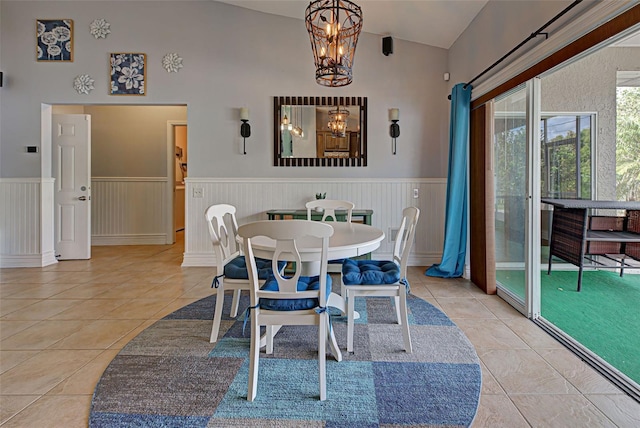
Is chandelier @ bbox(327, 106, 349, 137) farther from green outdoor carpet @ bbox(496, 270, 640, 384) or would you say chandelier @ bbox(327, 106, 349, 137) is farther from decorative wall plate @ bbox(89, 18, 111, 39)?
decorative wall plate @ bbox(89, 18, 111, 39)

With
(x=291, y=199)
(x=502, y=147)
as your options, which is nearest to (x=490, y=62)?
(x=502, y=147)

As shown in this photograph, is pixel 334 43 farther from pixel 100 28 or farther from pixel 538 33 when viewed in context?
pixel 100 28

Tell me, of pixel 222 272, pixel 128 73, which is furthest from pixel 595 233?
pixel 128 73

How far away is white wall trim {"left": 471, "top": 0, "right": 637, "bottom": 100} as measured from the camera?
1.70 metres

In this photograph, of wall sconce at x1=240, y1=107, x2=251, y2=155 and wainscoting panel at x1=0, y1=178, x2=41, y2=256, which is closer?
wall sconce at x1=240, y1=107, x2=251, y2=155

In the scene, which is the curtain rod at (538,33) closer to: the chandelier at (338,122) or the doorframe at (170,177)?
the chandelier at (338,122)

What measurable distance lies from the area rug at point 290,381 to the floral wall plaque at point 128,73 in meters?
3.28

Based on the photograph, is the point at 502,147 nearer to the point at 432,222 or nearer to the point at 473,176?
the point at 473,176

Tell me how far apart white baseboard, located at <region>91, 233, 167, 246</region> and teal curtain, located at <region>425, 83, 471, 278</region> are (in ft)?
15.5

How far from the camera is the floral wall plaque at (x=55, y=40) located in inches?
168

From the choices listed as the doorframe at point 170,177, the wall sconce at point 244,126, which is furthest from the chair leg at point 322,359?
the doorframe at point 170,177

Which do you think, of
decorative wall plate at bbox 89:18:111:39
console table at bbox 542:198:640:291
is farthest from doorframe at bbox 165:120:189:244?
console table at bbox 542:198:640:291

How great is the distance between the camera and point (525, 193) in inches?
107

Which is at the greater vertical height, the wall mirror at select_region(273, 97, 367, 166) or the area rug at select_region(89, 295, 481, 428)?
the wall mirror at select_region(273, 97, 367, 166)
